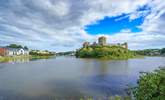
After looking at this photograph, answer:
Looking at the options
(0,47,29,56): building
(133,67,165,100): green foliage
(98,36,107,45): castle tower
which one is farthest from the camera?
(98,36,107,45): castle tower

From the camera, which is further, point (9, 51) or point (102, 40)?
point (102, 40)

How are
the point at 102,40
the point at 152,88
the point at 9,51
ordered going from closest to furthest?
the point at 152,88
the point at 9,51
the point at 102,40

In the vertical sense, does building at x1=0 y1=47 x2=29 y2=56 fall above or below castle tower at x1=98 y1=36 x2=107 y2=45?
below

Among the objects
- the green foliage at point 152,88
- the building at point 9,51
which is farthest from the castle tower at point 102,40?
the green foliage at point 152,88

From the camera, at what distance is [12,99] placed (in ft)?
38.9

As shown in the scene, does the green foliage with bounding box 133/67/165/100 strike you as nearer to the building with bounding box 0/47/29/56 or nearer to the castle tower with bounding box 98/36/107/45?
the building with bounding box 0/47/29/56

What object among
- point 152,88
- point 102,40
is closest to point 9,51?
point 102,40

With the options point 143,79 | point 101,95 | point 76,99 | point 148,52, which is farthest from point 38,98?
point 148,52

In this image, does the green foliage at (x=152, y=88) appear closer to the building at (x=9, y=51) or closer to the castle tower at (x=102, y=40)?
the building at (x=9, y=51)

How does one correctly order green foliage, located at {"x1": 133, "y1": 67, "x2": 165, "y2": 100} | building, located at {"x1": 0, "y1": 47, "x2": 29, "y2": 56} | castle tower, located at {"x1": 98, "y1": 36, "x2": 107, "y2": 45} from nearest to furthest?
green foliage, located at {"x1": 133, "y1": 67, "x2": 165, "y2": 100} < building, located at {"x1": 0, "y1": 47, "x2": 29, "y2": 56} < castle tower, located at {"x1": 98, "y1": 36, "x2": 107, "y2": 45}

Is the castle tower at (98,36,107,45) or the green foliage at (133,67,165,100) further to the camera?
the castle tower at (98,36,107,45)

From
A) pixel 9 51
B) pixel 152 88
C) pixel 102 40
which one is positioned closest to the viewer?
pixel 152 88

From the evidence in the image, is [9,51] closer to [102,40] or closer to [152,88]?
[102,40]

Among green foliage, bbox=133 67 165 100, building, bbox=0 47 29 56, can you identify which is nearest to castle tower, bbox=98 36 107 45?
building, bbox=0 47 29 56
